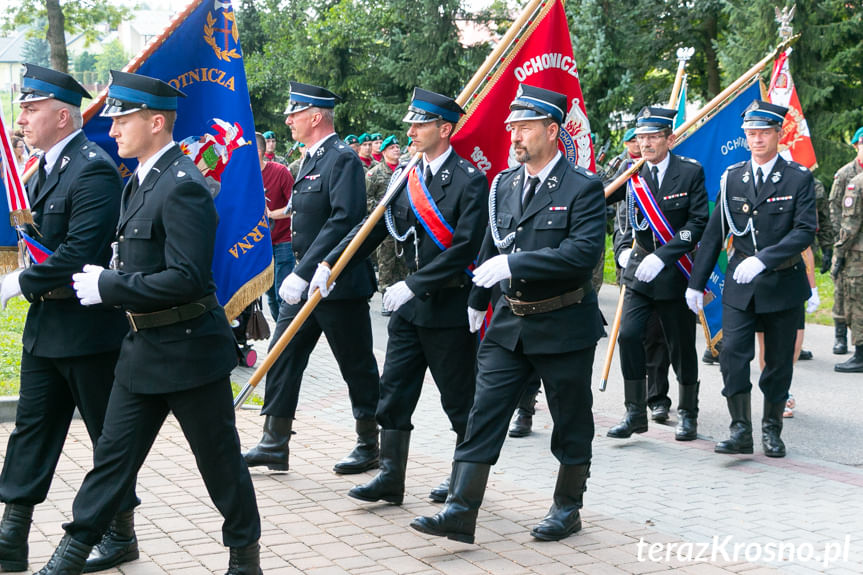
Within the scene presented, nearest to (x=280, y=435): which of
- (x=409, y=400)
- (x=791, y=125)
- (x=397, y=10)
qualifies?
(x=409, y=400)

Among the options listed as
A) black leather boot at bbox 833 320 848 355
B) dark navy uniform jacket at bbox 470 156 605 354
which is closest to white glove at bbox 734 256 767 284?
dark navy uniform jacket at bbox 470 156 605 354

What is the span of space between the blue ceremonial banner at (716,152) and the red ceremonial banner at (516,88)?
239cm

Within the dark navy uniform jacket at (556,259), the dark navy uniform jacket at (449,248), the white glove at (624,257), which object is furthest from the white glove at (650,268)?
the dark navy uniform jacket at (556,259)

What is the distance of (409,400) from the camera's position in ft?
19.4

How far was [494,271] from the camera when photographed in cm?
511

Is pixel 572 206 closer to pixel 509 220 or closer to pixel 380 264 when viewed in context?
pixel 509 220

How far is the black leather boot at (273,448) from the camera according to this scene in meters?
6.52

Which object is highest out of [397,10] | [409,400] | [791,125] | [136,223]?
[397,10]

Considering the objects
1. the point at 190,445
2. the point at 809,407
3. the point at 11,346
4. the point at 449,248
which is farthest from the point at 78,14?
the point at 190,445

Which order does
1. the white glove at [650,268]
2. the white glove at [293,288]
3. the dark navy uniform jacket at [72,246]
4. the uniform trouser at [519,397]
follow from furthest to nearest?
the white glove at [650,268] → the white glove at [293,288] → the uniform trouser at [519,397] → the dark navy uniform jacket at [72,246]

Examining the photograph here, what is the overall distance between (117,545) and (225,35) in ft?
9.29

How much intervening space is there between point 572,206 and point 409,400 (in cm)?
141

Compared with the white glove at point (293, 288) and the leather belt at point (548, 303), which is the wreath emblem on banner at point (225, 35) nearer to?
the white glove at point (293, 288)

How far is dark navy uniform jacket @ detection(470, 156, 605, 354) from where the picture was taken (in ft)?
16.9
